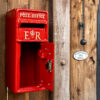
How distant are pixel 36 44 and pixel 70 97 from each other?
752 mm

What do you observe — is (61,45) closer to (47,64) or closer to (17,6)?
(47,64)

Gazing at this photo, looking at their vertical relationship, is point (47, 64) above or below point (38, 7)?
below

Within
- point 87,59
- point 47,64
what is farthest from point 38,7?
point 87,59

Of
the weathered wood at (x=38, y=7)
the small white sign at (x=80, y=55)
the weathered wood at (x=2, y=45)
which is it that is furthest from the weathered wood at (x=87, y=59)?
the weathered wood at (x=2, y=45)

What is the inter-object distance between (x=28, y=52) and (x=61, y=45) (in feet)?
1.25

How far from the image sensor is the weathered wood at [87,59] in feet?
8.92

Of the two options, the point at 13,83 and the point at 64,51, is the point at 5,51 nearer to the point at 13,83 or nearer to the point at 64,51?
the point at 13,83

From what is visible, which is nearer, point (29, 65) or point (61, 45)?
point (29, 65)

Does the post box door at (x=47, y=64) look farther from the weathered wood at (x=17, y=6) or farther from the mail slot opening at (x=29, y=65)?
the weathered wood at (x=17, y=6)

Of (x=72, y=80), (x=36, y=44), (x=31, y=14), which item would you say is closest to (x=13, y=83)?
(x=36, y=44)

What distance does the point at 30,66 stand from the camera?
95.3 inches

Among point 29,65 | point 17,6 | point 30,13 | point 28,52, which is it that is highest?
point 17,6

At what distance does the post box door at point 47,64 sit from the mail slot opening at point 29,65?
0.36 ft

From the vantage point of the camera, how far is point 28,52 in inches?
94.7
